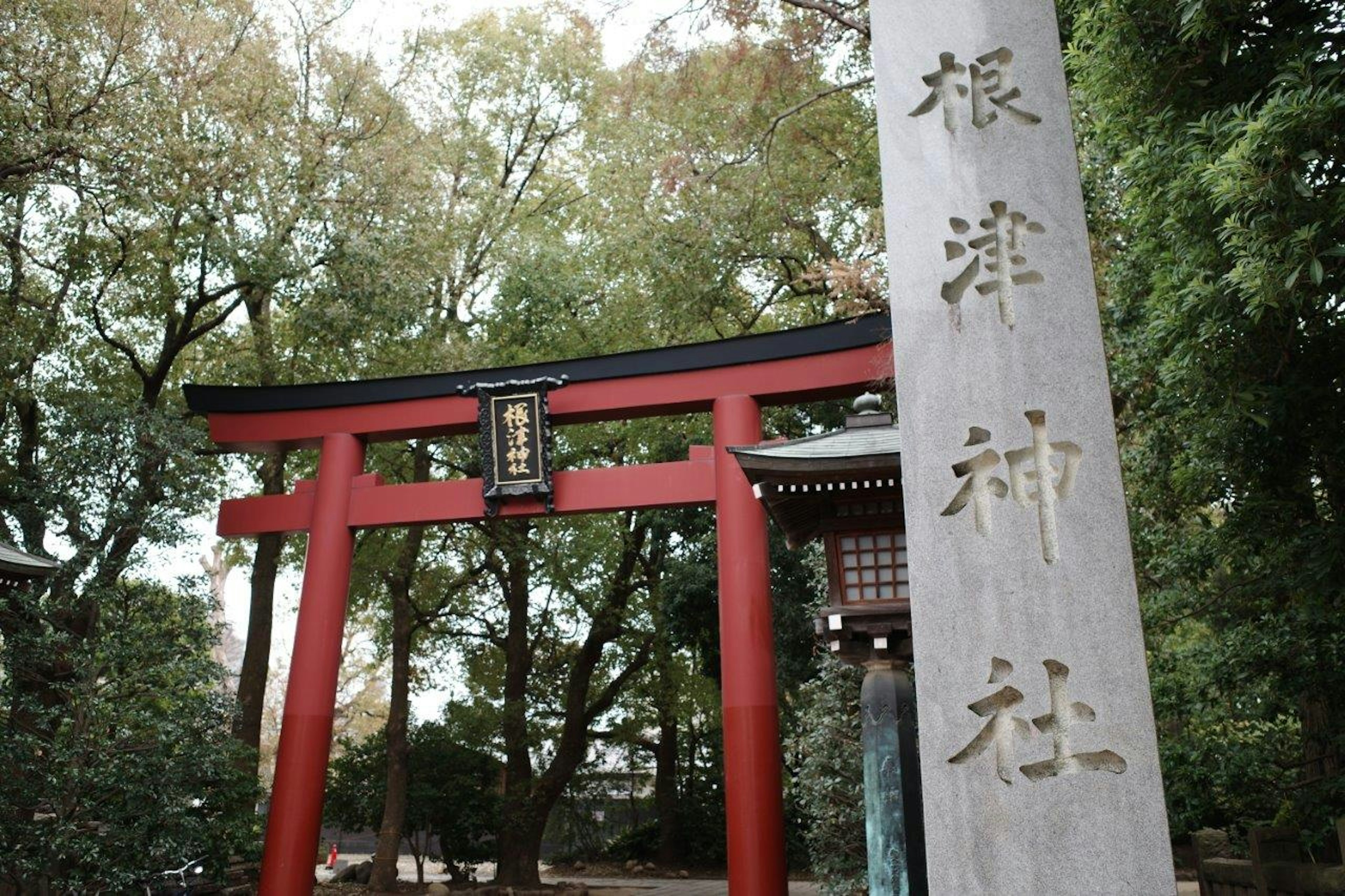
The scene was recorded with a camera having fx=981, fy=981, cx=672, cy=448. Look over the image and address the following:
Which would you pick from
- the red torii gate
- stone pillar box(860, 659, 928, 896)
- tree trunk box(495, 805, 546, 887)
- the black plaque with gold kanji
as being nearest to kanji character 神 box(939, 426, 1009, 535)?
stone pillar box(860, 659, 928, 896)

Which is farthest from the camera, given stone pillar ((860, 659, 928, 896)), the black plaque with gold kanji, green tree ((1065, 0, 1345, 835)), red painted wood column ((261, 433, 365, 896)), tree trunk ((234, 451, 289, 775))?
tree trunk ((234, 451, 289, 775))

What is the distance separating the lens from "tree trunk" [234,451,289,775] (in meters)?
11.9

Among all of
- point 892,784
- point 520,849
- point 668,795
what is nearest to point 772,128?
point 892,784

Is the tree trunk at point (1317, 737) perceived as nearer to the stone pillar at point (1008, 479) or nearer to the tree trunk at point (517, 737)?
the stone pillar at point (1008, 479)

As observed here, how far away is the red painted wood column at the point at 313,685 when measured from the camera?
851cm

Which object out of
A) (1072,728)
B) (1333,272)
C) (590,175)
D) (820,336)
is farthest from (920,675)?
(590,175)

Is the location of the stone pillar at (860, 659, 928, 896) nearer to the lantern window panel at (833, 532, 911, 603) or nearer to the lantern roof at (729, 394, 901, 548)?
the lantern window panel at (833, 532, 911, 603)

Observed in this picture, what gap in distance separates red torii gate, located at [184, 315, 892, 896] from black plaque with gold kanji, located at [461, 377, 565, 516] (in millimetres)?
152

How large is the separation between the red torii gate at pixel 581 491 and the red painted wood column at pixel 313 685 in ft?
0.04

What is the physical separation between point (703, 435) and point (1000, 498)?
10.5 meters

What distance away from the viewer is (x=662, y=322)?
13.4 meters

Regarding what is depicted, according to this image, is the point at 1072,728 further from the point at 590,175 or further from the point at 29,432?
the point at 590,175

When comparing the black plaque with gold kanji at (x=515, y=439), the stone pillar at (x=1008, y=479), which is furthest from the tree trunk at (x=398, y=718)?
the stone pillar at (x=1008, y=479)

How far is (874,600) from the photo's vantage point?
5812 millimetres
